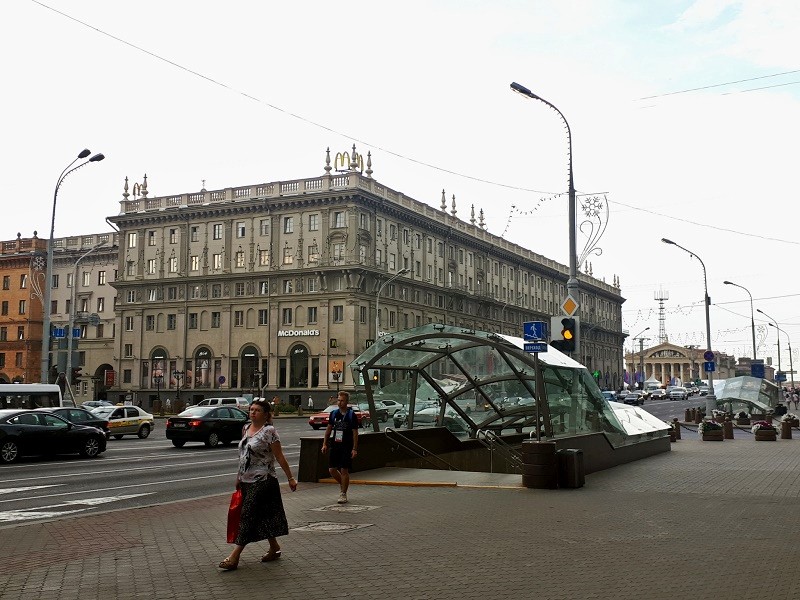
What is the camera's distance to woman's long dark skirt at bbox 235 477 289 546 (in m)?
8.24

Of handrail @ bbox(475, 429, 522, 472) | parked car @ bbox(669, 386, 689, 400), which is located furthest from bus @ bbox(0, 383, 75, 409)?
parked car @ bbox(669, 386, 689, 400)

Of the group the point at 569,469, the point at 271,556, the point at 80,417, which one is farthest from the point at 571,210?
the point at 80,417

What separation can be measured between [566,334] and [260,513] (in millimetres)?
10291

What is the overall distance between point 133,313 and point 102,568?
254 ft

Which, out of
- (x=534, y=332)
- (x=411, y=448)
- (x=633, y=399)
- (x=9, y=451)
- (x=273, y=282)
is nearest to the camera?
(x=534, y=332)

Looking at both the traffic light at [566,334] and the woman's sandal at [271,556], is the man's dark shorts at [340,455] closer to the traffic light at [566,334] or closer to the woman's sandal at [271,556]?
the woman's sandal at [271,556]

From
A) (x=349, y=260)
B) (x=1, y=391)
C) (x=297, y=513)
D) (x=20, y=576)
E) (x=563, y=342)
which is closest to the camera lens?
(x=20, y=576)

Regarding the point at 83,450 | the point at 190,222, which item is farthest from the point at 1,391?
the point at 190,222

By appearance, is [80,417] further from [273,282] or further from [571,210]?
[273,282]

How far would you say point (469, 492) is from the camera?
14.3 meters

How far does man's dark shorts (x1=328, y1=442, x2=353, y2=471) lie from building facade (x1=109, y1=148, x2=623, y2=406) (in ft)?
177

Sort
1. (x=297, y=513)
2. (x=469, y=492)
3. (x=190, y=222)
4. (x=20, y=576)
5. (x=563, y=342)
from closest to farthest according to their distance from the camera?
(x=20, y=576), (x=297, y=513), (x=469, y=492), (x=563, y=342), (x=190, y=222)

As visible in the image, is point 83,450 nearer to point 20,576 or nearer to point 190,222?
point 20,576

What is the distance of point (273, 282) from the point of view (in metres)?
75.2
